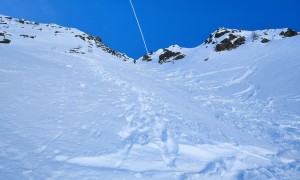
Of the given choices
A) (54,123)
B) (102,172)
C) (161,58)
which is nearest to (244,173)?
(102,172)

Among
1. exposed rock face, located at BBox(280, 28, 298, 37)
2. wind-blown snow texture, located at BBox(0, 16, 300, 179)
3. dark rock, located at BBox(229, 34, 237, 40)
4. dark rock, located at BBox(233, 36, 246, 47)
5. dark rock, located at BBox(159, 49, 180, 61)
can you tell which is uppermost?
dark rock, located at BBox(159, 49, 180, 61)

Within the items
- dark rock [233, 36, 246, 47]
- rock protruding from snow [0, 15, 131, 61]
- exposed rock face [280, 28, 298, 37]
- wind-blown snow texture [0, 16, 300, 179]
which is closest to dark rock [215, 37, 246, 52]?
dark rock [233, 36, 246, 47]

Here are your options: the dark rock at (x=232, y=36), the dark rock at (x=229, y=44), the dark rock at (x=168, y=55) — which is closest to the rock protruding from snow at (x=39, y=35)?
the dark rock at (x=168, y=55)

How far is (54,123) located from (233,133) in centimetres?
453

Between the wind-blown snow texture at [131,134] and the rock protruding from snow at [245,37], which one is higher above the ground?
the rock protruding from snow at [245,37]

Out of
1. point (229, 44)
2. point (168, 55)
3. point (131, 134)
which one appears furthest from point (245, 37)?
point (131, 134)

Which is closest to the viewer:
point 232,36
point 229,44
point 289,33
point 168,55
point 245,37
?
point 289,33

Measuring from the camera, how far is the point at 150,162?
419cm

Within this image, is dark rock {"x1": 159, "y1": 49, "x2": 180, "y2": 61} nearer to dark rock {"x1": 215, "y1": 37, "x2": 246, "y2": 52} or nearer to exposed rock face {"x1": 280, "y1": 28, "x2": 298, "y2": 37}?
dark rock {"x1": 215, "y1": 37, "x2": 246, "y2": 52}

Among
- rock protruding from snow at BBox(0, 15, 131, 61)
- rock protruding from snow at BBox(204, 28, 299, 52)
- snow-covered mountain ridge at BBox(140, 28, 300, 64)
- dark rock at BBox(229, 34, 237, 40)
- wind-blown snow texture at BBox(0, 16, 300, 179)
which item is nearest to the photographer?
wind-blown snow texture at BBox(0, 16, 300, 179)

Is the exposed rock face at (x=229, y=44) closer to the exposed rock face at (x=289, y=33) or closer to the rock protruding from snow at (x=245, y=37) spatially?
the rock protruding from snow at (x=245, y=37)

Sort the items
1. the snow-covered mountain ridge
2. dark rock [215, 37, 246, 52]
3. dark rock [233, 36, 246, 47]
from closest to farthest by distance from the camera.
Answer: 1. the snow-covered mountain ridge
2. dark rock [215, 37, 246, 52]
3. dark rock [233, 36, 246, 47]

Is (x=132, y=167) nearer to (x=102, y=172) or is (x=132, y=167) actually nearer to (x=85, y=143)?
(x=102, y=172)

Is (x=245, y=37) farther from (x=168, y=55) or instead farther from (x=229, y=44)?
(x=168, y=55)
